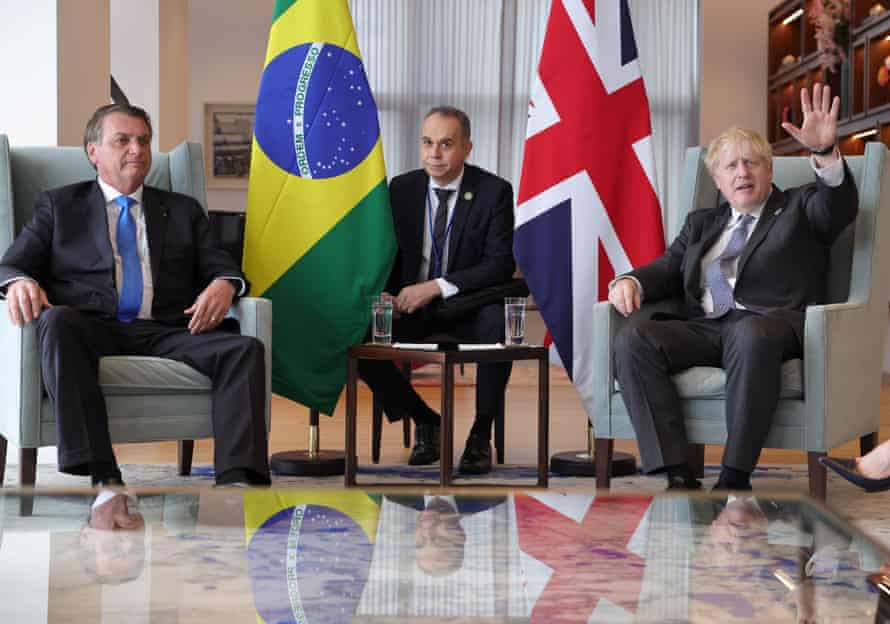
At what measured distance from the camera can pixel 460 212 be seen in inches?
164

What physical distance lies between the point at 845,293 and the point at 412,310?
136cm

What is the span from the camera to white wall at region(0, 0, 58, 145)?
4344 mm

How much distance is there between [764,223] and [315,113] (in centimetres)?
148

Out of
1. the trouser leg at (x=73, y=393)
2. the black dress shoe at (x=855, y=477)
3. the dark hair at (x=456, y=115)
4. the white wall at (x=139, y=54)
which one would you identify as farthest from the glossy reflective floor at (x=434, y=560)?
the white wall at (x=139, y=54)

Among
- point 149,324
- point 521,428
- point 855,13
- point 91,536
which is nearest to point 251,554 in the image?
point 91,536

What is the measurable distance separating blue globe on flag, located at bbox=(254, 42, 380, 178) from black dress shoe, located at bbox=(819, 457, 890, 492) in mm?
1979

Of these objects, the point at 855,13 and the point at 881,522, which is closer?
the point at 881,522

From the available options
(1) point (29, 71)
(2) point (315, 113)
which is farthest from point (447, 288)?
(1) point (29, 71)

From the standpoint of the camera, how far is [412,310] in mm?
4016

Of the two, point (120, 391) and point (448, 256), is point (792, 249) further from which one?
point (120, 391)

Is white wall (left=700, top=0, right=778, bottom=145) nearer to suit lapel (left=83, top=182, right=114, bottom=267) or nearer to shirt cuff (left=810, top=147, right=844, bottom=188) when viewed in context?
shirt cuff (left=810, top=147, right=844, bottom=188)

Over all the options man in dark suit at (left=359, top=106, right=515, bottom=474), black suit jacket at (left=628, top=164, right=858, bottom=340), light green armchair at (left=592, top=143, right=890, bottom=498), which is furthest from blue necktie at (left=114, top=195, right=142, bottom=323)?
black suit jacket at (left=628, top=164, right=858, bottom=340)

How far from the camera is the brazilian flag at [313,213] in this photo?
3.96 meters

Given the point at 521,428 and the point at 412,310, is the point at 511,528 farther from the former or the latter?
the point at 521,428
